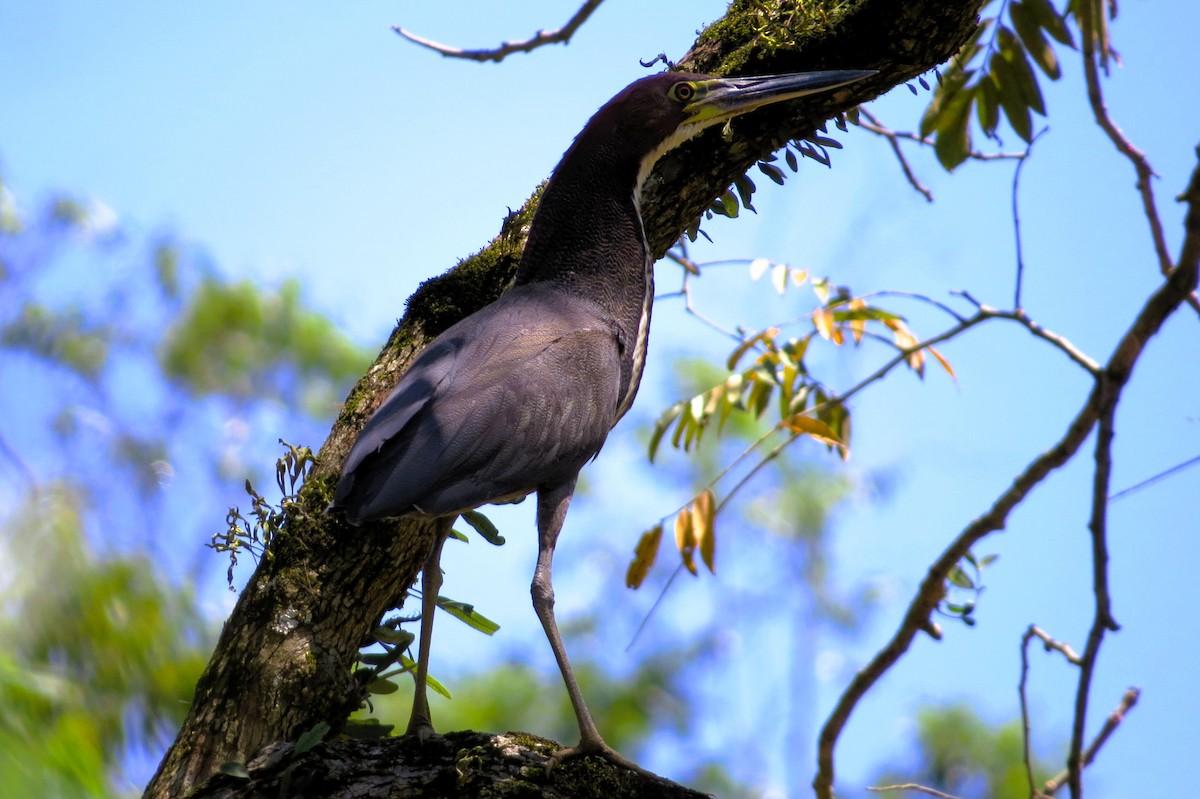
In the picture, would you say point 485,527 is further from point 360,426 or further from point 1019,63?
point 1019,63

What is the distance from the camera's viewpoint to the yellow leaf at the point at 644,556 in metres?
4.90

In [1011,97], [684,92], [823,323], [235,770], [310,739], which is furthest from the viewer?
[1011,97]

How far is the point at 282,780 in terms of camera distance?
10.8ft

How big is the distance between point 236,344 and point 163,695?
1291cm

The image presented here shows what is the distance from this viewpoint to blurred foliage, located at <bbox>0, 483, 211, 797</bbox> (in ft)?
13.7

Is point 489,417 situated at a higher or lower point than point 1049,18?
lower

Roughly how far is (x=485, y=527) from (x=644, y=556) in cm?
91

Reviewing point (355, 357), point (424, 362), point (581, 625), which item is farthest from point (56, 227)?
point (424, 362)

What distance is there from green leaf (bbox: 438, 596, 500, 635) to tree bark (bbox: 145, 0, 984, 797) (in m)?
0.24

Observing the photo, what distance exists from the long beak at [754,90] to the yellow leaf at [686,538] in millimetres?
1694

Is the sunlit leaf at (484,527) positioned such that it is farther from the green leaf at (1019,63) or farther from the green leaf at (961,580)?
the green leaf at (1019,63)

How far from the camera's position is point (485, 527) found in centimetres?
432

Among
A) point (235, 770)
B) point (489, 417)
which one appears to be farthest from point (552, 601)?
point (235, 770)

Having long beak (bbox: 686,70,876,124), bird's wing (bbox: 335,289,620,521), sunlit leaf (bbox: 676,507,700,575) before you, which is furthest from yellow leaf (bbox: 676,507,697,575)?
long beak (bbox: 686,70,876,124)
